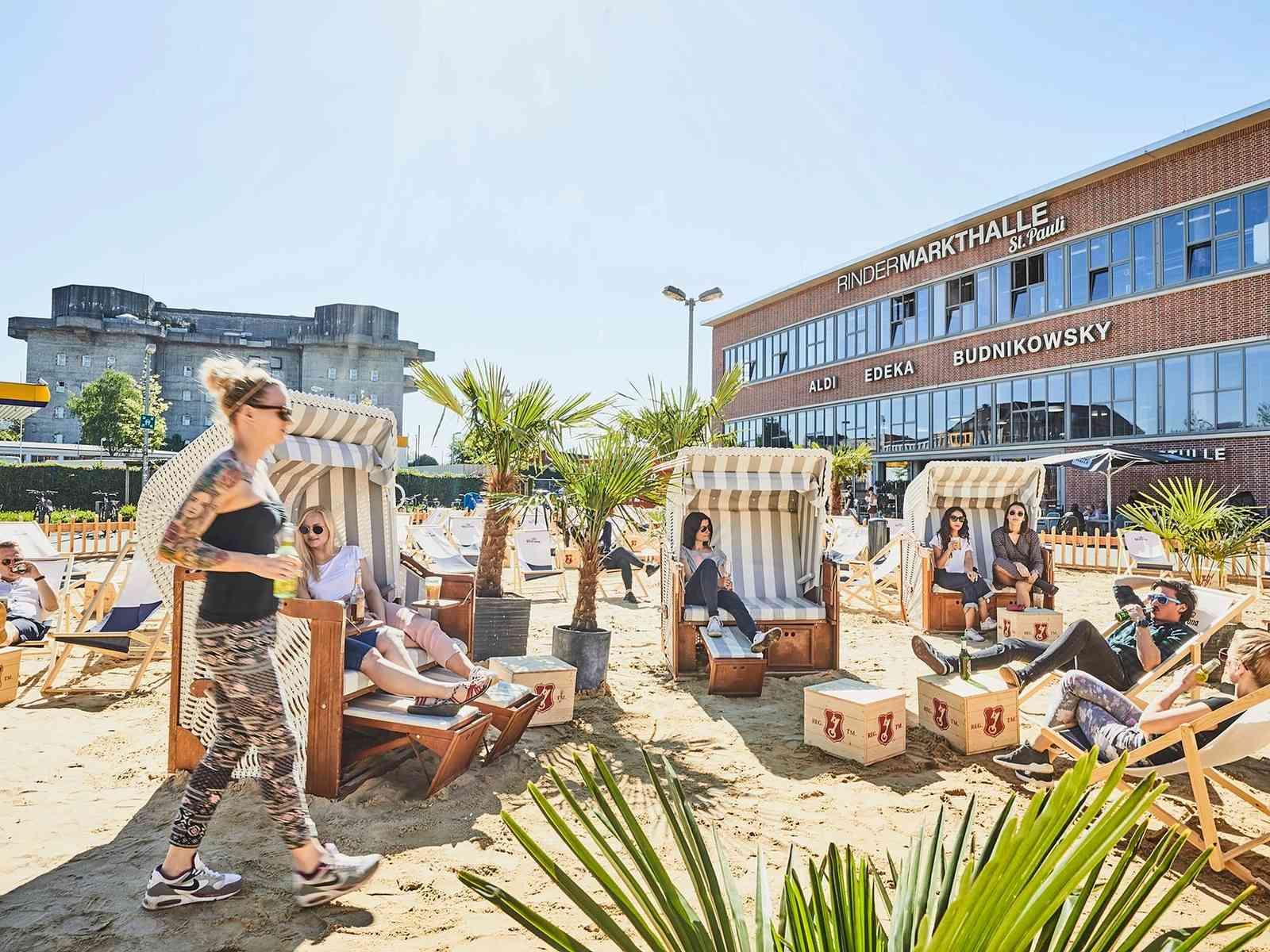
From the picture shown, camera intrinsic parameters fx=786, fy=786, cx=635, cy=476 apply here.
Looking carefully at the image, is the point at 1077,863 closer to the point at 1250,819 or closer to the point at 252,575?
the point at 252,575

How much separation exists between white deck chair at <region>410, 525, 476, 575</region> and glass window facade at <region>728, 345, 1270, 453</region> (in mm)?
6887

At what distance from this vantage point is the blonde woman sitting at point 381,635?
3.94 m

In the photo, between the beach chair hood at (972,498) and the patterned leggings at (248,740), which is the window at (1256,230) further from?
the patterned leggings at (248,740)

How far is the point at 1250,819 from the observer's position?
12.3 ft

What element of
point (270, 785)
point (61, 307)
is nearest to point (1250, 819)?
point (270, 785)

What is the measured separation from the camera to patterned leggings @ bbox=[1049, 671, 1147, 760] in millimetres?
3730

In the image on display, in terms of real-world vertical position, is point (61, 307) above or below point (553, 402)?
above

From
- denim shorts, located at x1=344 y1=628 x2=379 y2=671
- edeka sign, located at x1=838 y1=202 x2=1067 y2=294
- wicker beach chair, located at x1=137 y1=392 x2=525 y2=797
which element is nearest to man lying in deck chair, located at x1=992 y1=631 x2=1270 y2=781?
wicker beach chair, located at x1=137 y1=392 x2=525 y2=797

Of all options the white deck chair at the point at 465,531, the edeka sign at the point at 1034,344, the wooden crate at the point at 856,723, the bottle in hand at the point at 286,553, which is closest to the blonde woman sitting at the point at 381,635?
the bottle in hand at the point at 286,553

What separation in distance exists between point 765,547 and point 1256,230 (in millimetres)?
18848

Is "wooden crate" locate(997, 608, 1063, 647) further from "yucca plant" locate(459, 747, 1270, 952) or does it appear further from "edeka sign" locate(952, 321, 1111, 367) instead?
"edeka sign" locate(952, 321, 1111, 367)

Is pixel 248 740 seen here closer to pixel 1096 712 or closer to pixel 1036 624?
pixel 1096 712

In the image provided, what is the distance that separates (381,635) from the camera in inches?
167

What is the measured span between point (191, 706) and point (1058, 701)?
4.37 m
